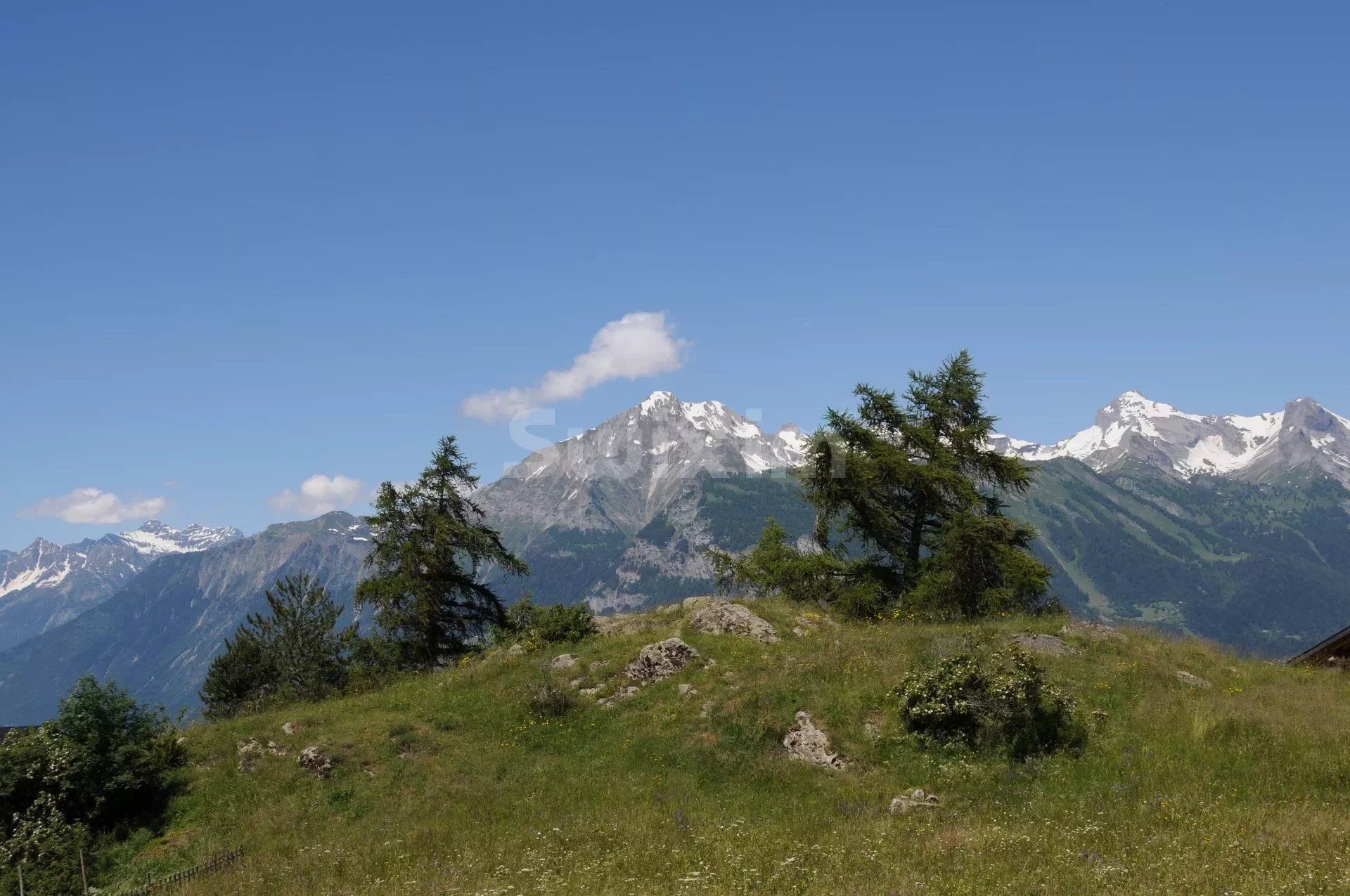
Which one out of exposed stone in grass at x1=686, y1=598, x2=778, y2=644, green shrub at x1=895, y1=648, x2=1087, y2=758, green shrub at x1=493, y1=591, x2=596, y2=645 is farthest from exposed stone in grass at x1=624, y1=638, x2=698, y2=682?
green shrub at x1=895, y1=648, x2=1087, y2=758

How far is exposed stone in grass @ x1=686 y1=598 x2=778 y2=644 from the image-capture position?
3147cm

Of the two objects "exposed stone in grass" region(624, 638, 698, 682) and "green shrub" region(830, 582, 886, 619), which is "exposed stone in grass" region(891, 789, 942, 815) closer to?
"exposed stone in grass" region(624, 638, 698, 682)

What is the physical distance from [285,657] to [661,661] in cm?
2184

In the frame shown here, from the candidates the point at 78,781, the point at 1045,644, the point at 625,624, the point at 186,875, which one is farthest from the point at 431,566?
the point at 1045,644

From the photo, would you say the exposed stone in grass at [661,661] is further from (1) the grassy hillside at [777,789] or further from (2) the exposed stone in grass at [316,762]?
(2) the exposed stone in grass at [316,762]

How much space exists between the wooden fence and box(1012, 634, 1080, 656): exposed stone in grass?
24.1 meters

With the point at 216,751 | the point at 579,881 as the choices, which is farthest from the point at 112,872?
the point at 579,881

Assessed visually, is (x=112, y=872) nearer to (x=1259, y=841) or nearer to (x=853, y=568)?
(x=1259, y=841)

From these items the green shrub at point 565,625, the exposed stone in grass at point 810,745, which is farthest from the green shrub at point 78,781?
the exposed stone in grass at point 810,745

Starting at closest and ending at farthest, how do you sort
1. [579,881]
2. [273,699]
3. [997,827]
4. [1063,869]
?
[1063,869] < [579,881] < [997,827] < [273,699]

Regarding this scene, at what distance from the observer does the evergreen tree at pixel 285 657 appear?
37.8 m

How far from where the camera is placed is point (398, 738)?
87.6ft

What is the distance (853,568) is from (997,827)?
22.8m

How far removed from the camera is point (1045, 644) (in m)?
28.1
